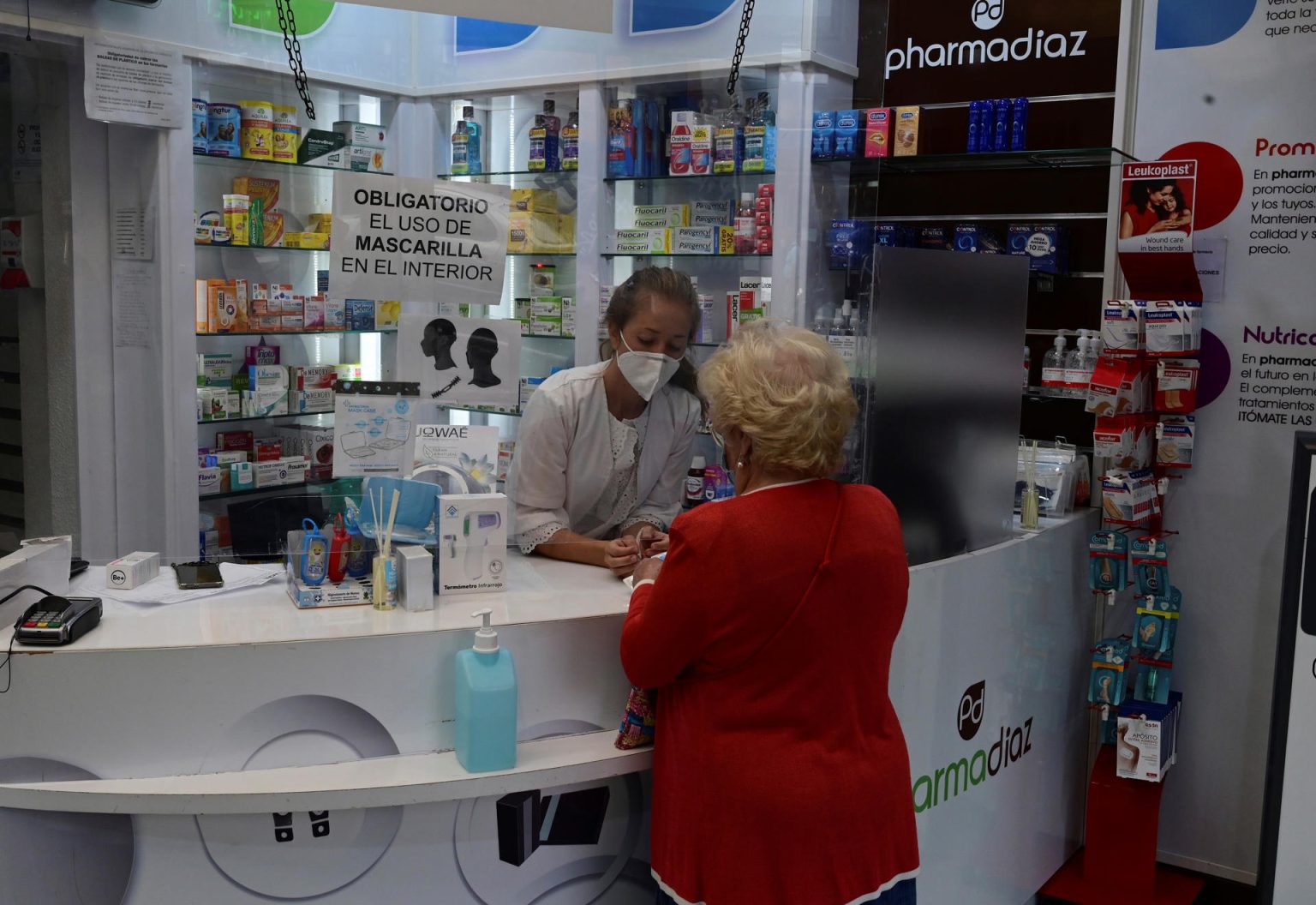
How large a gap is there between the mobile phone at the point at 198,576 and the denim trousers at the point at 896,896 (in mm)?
1105

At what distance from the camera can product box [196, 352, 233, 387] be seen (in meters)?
3.90

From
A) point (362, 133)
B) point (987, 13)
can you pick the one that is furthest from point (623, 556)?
point (987, 13)

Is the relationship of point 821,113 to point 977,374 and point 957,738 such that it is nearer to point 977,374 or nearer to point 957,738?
point 977,374

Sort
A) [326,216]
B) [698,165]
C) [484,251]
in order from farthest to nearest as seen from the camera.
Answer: [698,165] < [326,216] < [484,251]

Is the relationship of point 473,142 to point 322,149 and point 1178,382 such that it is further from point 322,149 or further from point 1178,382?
point 1178,382

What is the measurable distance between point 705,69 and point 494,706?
8.54ft

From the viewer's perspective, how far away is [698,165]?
163 inches

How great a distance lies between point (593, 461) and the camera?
2916 mm

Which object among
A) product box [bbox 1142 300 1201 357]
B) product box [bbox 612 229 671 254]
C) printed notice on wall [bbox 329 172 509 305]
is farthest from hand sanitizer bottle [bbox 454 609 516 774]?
product box [bbox 1142 300 1201 357]

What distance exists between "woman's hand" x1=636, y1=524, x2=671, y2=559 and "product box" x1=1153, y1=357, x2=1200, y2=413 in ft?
6.03

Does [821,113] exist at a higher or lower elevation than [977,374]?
higher

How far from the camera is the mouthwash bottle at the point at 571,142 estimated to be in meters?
4.14

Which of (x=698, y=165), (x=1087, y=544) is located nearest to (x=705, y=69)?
(x=698, y=165)

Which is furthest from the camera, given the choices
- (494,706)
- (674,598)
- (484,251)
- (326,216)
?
(326,216)
